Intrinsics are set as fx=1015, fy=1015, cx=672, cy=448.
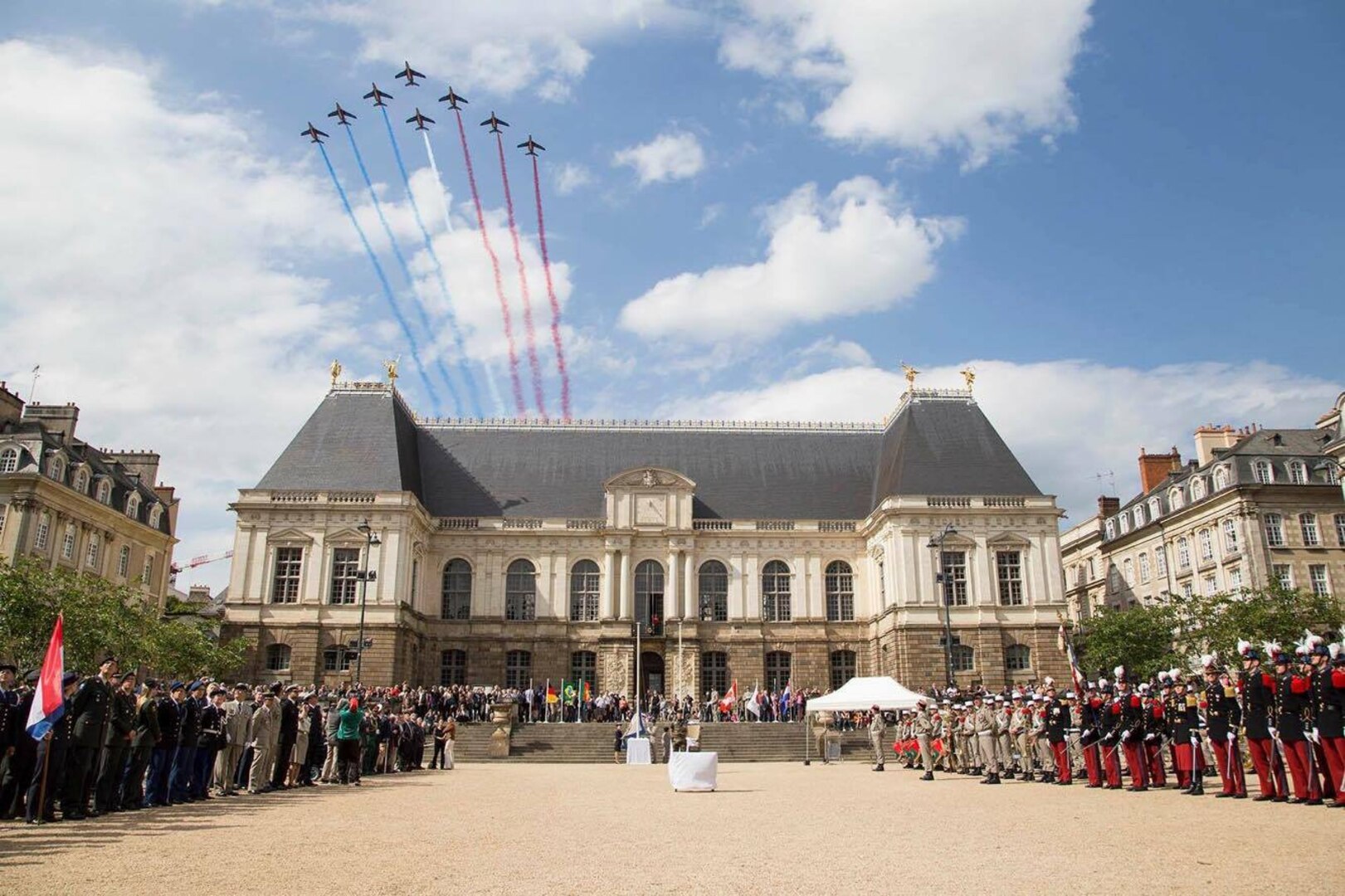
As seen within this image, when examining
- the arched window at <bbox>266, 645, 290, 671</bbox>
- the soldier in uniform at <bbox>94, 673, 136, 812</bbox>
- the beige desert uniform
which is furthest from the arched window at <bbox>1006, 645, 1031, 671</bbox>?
the soldier in uniform at <bbox>94, 673, 136, 812</bbox>

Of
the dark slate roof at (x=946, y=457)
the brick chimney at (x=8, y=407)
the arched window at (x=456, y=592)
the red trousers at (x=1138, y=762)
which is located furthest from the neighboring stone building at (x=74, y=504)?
the red trousers at (x=1138, y=762)

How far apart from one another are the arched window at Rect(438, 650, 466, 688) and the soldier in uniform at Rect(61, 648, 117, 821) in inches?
1249

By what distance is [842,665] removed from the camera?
43656 millimetres

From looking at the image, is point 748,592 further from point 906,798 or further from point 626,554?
point 906,798

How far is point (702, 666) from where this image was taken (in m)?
43.0

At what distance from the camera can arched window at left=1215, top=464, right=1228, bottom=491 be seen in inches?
1641

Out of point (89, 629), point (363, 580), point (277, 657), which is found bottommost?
point (277, 657)

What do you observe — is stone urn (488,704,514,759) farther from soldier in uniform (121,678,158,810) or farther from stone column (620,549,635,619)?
soldier in uniform (121,678,158,810)

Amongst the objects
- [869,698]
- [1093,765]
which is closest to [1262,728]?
[1093,765]

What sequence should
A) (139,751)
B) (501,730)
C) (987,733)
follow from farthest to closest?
(501,730)
(987,733)
(139,751)

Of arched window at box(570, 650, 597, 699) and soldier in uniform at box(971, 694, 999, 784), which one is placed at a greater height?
arched window at box(570, 650, 597, 699)

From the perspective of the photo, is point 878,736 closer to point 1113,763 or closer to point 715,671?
point 1113,763

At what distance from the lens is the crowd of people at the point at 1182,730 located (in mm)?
12766

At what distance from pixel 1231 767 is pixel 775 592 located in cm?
3054
